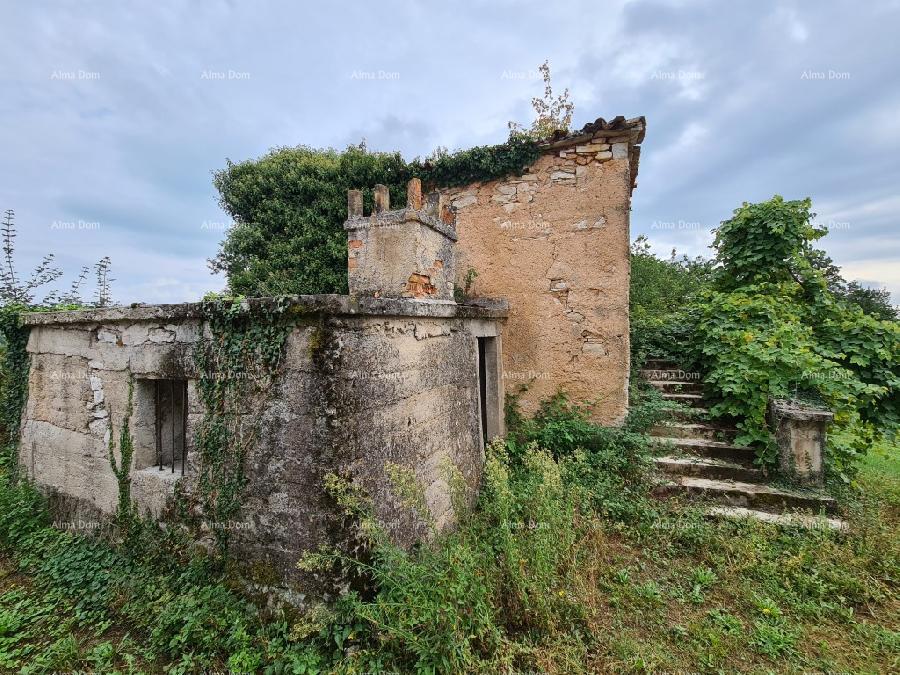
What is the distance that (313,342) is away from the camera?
2590 millimetres

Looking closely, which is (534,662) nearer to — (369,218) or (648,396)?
(369,218)

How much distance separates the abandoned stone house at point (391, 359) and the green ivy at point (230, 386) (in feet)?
0.36

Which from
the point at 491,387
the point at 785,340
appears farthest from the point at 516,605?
the point at 785,340

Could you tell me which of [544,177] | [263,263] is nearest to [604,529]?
[544,177]

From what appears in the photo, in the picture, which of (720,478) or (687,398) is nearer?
(720,478)

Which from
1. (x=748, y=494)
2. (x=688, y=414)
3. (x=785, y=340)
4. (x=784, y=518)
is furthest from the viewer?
(x=688, y=414)

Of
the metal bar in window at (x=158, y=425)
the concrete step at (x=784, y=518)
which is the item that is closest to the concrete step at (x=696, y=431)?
the concrete step at (x=784, y=518)

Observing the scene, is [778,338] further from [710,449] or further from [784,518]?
[784,518]

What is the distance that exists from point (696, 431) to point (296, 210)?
825 cm

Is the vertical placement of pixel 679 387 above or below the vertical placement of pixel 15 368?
below

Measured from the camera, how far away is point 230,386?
293 cm

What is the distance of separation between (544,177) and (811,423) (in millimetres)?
4632

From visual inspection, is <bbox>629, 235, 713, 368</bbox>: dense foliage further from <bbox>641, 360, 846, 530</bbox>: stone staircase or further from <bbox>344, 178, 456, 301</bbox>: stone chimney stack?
<bbox>344, 178, 456, 301</bbox>: stone chimney stack

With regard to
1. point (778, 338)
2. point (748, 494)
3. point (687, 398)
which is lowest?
point (748, 494)
